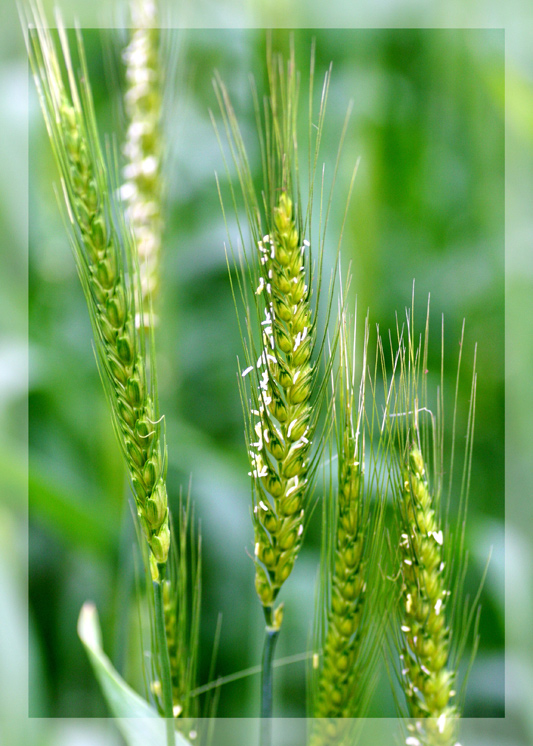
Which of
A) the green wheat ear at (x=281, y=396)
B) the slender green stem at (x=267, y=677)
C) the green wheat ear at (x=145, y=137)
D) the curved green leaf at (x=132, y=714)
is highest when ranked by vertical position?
the green wheat ear at (x=145, y=137)

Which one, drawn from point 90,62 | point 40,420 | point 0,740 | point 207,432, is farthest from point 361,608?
point 90,62

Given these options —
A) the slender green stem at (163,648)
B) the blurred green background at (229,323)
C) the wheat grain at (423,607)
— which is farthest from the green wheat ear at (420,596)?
the blurred green background at (229,323)

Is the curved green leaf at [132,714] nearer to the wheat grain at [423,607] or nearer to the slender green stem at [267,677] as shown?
the slender green stem at [267,677]

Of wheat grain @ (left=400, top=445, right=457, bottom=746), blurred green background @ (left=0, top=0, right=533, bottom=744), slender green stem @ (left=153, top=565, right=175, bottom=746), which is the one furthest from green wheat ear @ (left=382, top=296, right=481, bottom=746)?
blurred green background @ (left=0, top=0, right=533, bottom=744)

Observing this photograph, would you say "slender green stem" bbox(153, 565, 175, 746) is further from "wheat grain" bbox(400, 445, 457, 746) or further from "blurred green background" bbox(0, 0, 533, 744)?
"blurred green background" bbox(0, 0, 533, 744)

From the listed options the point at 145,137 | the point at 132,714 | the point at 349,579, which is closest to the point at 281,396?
the point at 349,579

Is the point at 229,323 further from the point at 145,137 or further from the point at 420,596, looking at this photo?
the point at 420,596
